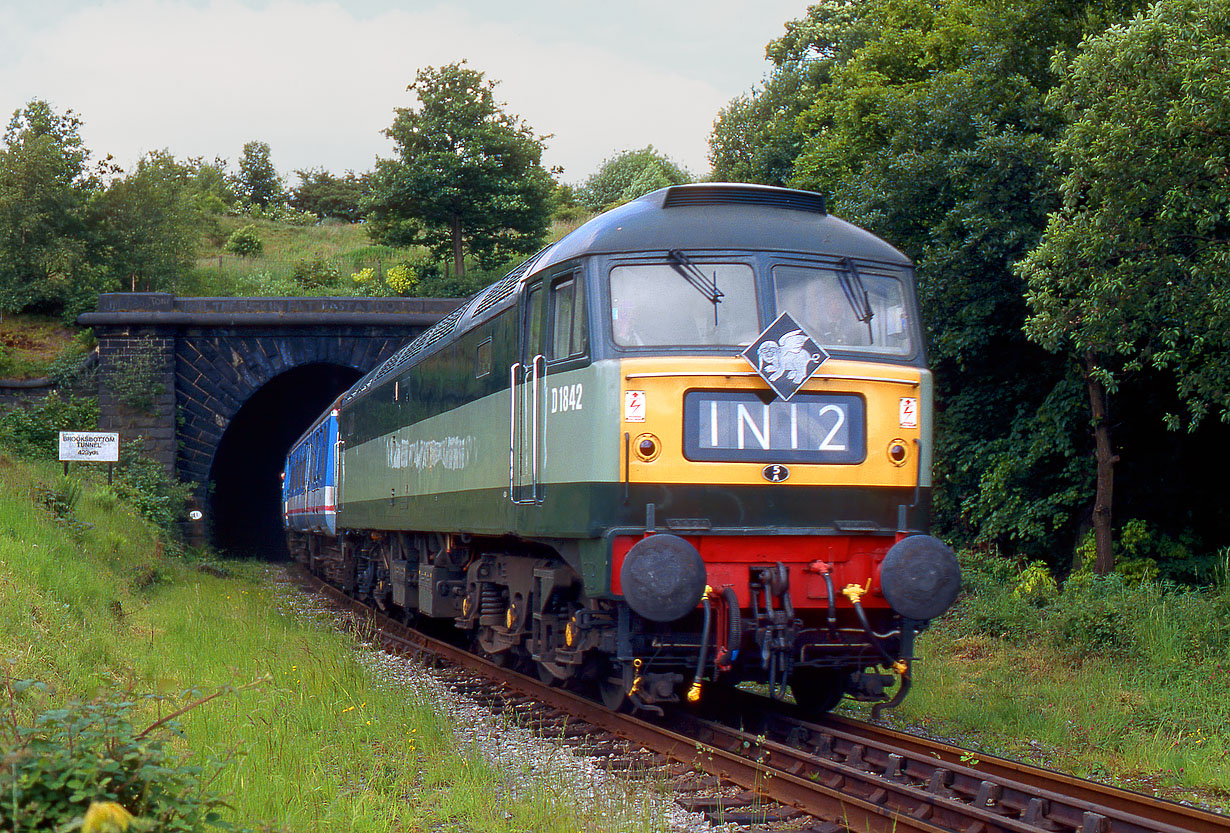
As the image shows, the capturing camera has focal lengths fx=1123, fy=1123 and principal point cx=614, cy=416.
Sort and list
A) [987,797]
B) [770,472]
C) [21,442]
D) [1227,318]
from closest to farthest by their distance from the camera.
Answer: [987,797], [770,472], [1227,318], [21,442]

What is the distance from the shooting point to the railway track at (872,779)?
17.7ft

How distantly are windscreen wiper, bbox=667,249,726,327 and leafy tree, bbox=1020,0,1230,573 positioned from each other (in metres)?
5.50

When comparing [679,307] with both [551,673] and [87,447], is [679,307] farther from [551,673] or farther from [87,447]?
[87,447]

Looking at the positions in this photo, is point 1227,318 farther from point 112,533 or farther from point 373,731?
point 112,533

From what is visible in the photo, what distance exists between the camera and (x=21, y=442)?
25531mm

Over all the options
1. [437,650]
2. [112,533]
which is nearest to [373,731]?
[437,650]

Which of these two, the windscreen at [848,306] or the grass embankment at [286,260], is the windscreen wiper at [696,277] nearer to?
the windscreen at [848,306]

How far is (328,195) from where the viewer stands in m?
87.2

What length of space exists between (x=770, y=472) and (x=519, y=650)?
4125 millimetres

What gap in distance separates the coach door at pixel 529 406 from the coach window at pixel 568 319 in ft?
0.49

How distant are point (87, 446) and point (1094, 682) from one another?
17674mm

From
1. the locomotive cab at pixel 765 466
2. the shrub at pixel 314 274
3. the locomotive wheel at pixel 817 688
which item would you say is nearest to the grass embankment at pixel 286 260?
the shrub at pixel 314 274

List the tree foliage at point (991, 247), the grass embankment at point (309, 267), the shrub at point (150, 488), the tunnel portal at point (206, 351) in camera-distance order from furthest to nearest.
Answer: the grass embankment at point (309, 267), the tunnel portal at point (206, 351), the shrub at point (150, 488), the tree foliage at point (991, 247)

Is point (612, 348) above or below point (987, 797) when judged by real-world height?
above
